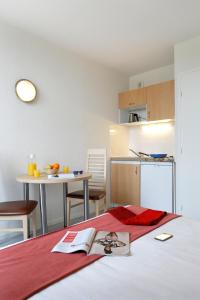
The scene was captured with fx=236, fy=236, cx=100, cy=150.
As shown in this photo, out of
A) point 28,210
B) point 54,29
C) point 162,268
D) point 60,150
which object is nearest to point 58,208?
point 60,150

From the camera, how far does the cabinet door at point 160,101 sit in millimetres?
3650

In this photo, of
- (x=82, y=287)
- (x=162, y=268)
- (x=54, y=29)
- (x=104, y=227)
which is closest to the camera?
(x=82, y=287)

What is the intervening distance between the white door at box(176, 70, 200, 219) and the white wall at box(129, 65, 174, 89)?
877mm

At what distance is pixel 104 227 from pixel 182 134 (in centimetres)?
232

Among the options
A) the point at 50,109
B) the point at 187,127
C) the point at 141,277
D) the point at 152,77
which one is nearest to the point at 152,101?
the point at 152,77

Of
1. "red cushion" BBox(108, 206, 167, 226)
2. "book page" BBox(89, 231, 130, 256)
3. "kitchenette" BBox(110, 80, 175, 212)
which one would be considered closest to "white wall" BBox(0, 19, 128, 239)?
"kitchenette" BBox(110, 80, 175, 212)

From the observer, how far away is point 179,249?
106 centimetres

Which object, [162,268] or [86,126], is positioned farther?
[86,126]

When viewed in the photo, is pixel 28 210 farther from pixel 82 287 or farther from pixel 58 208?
pixel 82 287

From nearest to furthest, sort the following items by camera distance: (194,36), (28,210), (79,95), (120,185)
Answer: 1. (28,210)
2. (194,36)
3. (79,95)
4. (120,185)

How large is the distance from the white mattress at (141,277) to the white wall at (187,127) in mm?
2197

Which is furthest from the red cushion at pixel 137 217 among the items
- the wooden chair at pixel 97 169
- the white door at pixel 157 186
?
the white door at pixel 157 186

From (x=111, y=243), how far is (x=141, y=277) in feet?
0.93

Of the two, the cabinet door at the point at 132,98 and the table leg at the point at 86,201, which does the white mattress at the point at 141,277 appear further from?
the cabinet door at the point at 132,98
